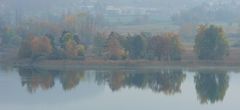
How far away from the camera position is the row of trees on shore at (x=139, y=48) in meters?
40.6

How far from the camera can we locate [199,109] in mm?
26812

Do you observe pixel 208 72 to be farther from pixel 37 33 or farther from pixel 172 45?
pixel 37 33

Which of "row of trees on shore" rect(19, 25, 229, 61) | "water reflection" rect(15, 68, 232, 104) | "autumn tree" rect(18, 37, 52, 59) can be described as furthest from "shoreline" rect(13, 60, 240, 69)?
"water reflection" rect(15, 68, 232, 104)

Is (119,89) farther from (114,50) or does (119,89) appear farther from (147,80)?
(114,50)

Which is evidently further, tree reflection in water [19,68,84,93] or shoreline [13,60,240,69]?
shoreline [13,60,240,69]

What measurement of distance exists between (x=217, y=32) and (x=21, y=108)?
678 inches

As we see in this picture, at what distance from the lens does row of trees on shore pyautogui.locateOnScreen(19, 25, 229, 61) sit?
40562 millimetres

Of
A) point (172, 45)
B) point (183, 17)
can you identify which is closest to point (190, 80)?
point (172, 45)

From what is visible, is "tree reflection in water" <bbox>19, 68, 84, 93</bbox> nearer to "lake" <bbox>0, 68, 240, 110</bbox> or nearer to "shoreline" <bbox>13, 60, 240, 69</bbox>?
"lake" <bbox>0, 68, 240, 110</bbox>

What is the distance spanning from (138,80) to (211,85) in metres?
3.55

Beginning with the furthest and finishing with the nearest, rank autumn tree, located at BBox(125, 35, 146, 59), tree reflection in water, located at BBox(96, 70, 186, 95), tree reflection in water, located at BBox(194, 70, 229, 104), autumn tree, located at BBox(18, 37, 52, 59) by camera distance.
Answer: autumn tree, located at BBox(18, 37, 52, 59) → autumn tree, located at BBox(125, 35, 146, 59) → tree reflection in water, located at BBox(96, 70, 186, 95) → tree reflection in water, located at BBox(194, 70, 229, 104)

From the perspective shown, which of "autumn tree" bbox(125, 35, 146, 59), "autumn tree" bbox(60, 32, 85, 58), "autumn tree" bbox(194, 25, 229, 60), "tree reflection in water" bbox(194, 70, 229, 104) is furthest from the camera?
"autumn tree" bbox(125, 35, 146, 59)

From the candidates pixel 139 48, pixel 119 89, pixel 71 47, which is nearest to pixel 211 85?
pixel 119 89

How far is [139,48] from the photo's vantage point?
41062 millimetres
